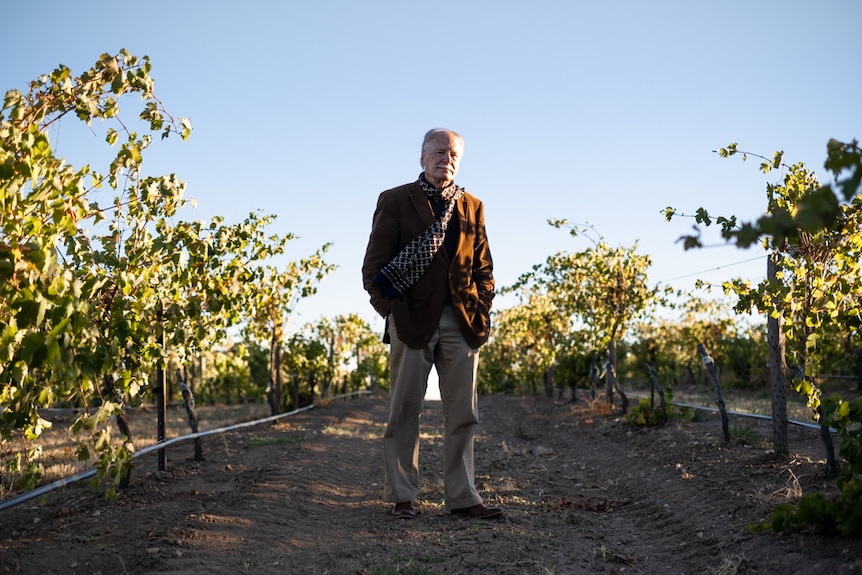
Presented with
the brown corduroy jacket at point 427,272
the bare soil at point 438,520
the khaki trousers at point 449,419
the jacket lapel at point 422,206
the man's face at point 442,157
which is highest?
the man's face at point 442,157

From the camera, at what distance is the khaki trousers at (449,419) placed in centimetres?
387

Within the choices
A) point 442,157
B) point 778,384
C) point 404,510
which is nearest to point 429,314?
point 442,157

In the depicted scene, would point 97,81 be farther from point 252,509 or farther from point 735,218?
point 735,218

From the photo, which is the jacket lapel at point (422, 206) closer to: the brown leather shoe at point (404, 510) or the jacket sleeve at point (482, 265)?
the jacket sleeve at point (482, 265)

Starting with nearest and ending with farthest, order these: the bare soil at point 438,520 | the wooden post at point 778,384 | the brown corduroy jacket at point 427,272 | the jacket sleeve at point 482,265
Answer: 1. the bare soil at point 438,520
2. the brown corduroy jacket at point 427,272
3. the jacket sleeve at point 482,265
4. the wooden post at point 778,384

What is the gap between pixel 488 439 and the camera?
361 inches

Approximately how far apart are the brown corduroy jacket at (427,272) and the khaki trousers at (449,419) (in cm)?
9

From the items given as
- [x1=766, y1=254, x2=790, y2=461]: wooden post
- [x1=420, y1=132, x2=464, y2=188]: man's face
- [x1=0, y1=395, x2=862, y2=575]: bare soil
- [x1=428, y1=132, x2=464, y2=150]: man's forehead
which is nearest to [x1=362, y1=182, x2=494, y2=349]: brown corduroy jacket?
[x1=420, y1=132, x2=464, y2=188]: man's face

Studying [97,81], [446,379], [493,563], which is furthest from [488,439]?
[97,81]

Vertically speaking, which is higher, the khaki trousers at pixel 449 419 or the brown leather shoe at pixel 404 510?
the khaki trousers at pixel 449 419

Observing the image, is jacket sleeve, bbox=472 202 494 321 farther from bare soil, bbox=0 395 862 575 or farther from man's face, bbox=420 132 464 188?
bare soil, bbox=0 395 862 575

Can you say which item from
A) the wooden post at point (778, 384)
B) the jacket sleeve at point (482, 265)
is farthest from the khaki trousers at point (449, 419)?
the wooden post at point (778, 384)

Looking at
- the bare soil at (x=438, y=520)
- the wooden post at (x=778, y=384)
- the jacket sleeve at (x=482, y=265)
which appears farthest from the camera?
the wooden post at (x=778, y=384)

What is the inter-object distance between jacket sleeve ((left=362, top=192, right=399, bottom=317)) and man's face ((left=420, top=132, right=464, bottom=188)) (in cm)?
29
